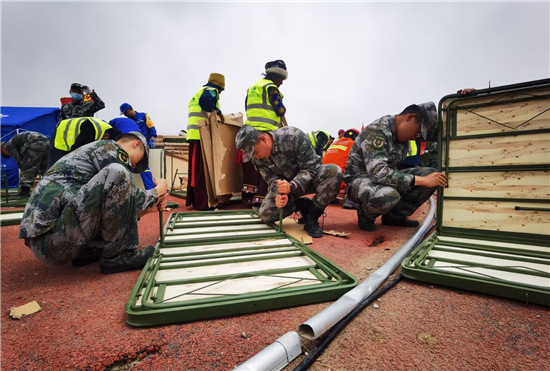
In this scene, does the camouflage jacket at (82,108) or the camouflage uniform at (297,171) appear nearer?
the camouflage uniform at (297,171)

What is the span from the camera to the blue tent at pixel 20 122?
7407 mm

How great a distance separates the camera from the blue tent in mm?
7407

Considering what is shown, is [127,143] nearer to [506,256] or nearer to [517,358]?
[517,358]

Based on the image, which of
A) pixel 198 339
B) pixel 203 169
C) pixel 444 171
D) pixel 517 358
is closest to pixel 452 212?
pixel 444 171

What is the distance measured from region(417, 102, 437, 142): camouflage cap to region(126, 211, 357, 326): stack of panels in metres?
1.77

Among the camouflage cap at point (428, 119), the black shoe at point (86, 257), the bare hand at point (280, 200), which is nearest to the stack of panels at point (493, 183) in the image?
the camouflage cap at point (428, 119)

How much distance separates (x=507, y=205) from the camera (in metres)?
2.36

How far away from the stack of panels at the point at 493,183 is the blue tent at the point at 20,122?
962 cm

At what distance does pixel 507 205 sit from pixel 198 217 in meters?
3.09

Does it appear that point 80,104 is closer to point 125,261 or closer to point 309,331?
point 125,261

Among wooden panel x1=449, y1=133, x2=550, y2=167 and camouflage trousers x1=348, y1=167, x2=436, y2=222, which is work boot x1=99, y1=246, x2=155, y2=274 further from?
wooden panel x1=449, y1=133, x2=550, y2=167

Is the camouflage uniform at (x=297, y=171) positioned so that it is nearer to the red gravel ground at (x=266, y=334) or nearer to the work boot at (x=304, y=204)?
the work boot at (x=304, y=204)

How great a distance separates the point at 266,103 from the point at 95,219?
278cm

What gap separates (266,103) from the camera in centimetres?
389
